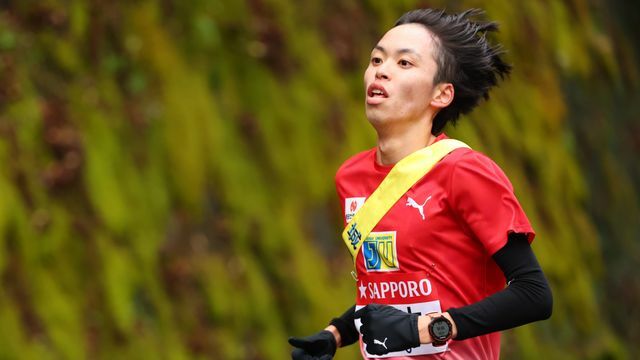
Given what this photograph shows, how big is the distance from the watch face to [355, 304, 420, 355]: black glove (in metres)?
0.04

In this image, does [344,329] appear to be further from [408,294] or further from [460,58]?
[460,58]

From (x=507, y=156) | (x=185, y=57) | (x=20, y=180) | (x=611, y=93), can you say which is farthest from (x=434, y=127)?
(x=611, y=93)

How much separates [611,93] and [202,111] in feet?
15.4

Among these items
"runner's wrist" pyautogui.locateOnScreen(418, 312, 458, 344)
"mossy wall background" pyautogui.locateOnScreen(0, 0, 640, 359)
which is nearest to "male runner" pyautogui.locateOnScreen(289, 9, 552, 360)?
"runner's wrist" pyautogui.locateOnScreen(418, 312, 458, 344)

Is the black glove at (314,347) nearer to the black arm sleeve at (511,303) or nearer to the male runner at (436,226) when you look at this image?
the male runner at (436,226)

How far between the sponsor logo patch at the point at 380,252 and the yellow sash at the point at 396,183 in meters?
0.02

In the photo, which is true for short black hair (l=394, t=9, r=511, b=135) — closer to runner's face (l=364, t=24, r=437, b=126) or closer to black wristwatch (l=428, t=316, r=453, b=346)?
runner's face (l=364, t=24, r=437, b=126)

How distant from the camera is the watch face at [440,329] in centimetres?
284

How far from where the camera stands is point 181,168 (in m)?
6.03

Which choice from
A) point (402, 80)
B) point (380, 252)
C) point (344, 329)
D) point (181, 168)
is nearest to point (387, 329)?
point (380, 252)

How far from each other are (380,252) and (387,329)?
0.83ft

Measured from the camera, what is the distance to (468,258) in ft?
9.87

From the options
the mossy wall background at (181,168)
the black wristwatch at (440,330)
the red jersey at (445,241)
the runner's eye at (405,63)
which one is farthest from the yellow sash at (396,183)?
the mossy wall background at (181,168)

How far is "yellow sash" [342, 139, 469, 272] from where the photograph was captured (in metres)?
3.04
